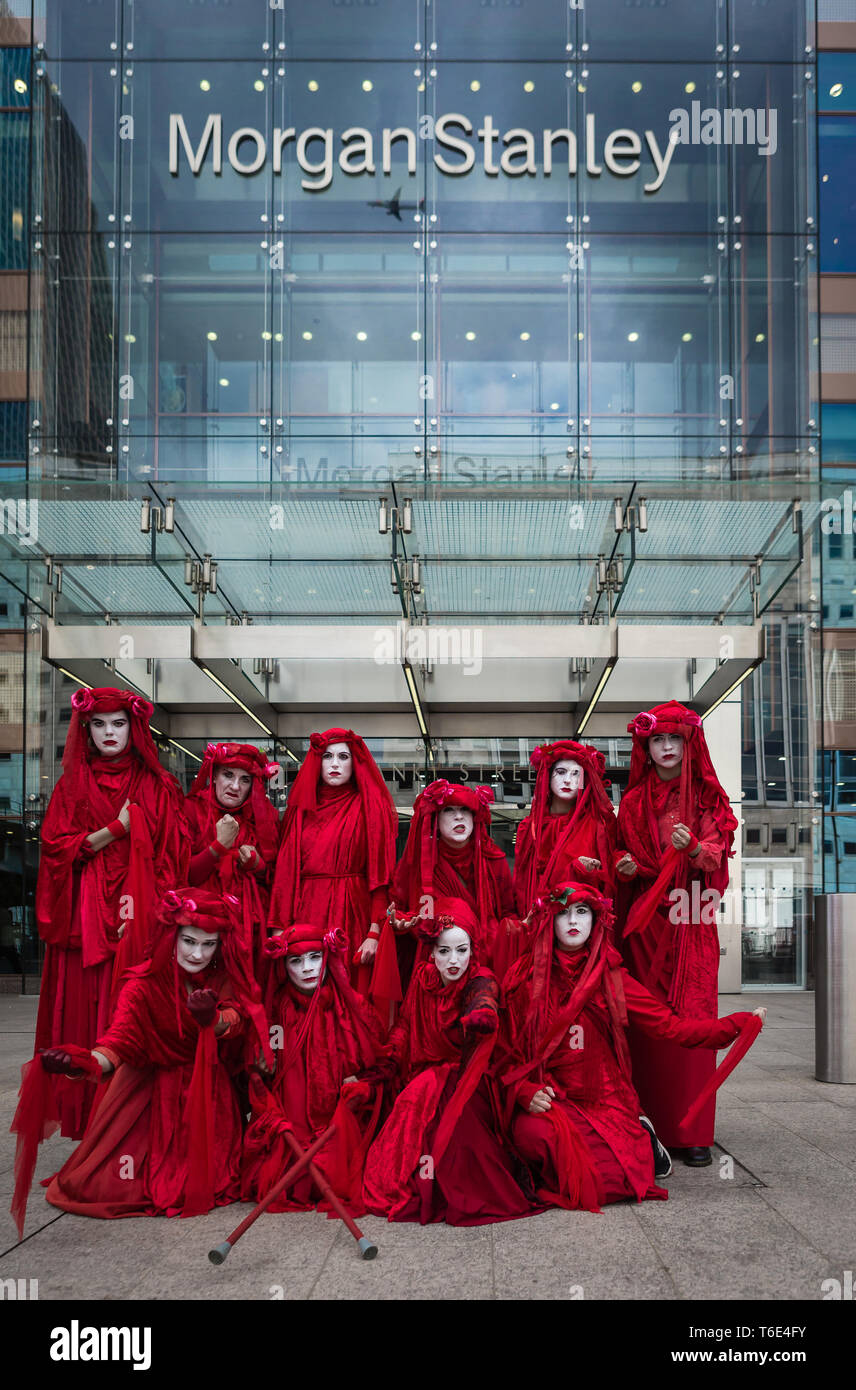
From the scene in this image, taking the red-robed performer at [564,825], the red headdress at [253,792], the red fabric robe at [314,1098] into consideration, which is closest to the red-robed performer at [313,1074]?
the red fabric robe at [314,1098]

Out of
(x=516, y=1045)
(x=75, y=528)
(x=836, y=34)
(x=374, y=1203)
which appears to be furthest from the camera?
(x=836, y=34)

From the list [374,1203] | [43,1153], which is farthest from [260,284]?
[374,1203]

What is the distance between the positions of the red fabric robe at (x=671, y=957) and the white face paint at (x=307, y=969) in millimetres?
1593

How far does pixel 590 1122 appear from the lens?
4.41 meters

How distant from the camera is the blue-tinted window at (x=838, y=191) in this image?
12.6 m

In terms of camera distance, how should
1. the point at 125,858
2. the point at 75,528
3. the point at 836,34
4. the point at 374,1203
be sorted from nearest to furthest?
the point at 374,1203
the point at 125,858
the point at 75,528
the point at 836,34

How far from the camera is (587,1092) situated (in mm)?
4504

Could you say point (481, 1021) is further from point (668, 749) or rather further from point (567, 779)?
point (668, 749)

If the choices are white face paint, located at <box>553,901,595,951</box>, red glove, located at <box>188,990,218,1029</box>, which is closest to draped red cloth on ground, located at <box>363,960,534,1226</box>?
white face paint, located at <box>553,901,595,951</box>

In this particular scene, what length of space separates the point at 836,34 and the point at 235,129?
7040 mm

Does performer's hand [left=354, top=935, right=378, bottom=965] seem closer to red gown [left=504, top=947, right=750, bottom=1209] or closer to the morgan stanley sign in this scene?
red gown [left=504, top=947, right=750, bottom=1209]

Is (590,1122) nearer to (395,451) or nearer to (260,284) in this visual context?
(395,451)

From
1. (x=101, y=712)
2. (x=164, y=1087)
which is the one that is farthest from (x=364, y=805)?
(x=164, y=1087)

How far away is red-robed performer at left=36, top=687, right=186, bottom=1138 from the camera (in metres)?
5.18
